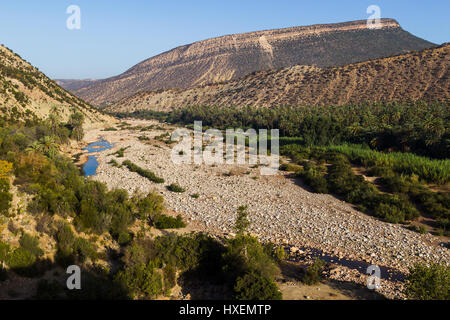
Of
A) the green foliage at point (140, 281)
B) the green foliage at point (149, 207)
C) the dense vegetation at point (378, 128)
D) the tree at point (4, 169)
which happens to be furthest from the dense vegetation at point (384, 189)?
the tree at point (4, 169)

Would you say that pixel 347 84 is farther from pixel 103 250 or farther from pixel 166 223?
pixel 103 250

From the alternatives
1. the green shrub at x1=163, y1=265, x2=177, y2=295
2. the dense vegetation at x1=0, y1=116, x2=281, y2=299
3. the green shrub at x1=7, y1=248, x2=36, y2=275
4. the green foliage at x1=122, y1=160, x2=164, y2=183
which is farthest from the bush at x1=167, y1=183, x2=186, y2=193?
the green shrub at x1=7, y1=248, x2=36, y2=275

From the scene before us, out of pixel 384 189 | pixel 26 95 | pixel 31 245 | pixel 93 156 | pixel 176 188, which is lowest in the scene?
pixel 384 189

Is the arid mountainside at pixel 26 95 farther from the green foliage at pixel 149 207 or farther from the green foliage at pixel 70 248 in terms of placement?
the green foliage at pixel 70 248

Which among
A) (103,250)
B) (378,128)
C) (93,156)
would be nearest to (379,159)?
(378,128)

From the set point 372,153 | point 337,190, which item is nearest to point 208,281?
point 337,190

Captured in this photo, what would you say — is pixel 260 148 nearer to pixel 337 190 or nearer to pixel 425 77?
pixel 337 190
